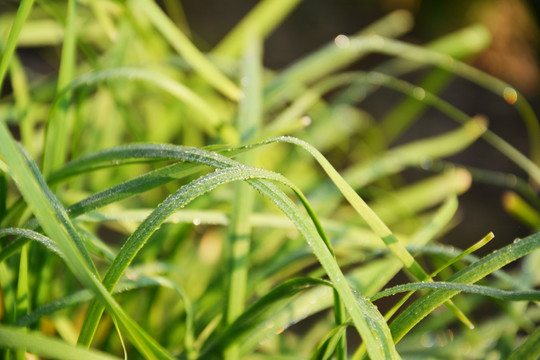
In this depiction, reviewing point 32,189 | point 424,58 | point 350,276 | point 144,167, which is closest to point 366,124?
point 424,58

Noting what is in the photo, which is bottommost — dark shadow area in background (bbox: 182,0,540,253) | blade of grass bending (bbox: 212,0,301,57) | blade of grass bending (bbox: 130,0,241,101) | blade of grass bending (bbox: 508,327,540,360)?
blade of grass bending (bbox: 508,327,540,360)

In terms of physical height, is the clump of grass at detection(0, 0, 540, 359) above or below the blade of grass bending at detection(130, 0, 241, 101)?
below

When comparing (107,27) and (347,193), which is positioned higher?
(107,27)

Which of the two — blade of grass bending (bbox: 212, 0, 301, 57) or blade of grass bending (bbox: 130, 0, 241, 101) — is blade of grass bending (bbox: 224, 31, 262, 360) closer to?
blade of grass bending (bbox: 130, 0, 241, 101)

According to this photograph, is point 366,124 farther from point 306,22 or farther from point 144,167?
point 306,22

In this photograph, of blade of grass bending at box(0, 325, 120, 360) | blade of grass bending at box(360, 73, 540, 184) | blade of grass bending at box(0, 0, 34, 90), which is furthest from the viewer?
blade of grass bending at box(360, 73, 540, 184)

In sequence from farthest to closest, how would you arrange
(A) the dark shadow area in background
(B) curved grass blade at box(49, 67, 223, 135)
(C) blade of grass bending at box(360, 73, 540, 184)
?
(A) the dark shadow area in background → (C) blade of grass bending at box(360, 73, 540, 184) → (B) curved grass blade at box(49, 67, 223, 135)

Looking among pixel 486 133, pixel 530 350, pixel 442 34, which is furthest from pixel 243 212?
pixel 442 34

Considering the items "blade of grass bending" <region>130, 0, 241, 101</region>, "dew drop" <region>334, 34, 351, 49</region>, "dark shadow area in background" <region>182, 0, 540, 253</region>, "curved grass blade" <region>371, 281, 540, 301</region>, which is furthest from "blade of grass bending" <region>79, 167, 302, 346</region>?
"dark shadow area in background" <region>182, 0, 540, 253</region>
